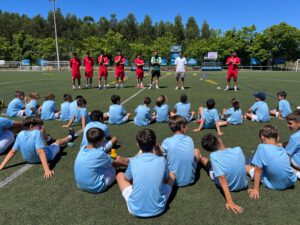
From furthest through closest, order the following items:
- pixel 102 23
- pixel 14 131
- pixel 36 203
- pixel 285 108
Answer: pixel 102 23 → pixel 285 108 → pixel 14 131 → pixel 36 203

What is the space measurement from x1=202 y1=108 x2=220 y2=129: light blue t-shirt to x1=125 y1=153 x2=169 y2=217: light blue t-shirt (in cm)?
419

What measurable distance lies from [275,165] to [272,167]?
0.05 m

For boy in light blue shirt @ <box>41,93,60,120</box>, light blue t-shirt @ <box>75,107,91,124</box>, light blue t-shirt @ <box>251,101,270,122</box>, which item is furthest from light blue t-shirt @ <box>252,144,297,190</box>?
Answer: boy in light blue shirt @ <box>41,93,60,120</box>

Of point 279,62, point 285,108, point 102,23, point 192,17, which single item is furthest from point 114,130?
point 192,17

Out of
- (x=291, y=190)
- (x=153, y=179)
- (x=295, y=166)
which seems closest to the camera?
(x=153, y=179)

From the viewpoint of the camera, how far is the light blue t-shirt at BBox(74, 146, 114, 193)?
4227mm

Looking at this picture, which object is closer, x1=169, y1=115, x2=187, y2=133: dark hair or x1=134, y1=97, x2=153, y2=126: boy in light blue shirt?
x1=169, y1=115, x2=187, y2=133: dark hair

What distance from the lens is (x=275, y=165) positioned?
4.17 m

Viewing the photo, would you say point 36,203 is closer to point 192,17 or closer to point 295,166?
point 295,166

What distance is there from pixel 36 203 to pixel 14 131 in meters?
3.17

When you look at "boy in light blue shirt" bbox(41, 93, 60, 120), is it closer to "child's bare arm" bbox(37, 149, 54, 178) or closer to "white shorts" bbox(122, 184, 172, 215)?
"child's bare arm" bbox(37, 149, 54, 178)

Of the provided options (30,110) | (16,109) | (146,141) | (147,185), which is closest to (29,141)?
(146,141)

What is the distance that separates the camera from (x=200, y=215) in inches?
148

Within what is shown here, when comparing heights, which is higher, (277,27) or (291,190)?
(277,27)
